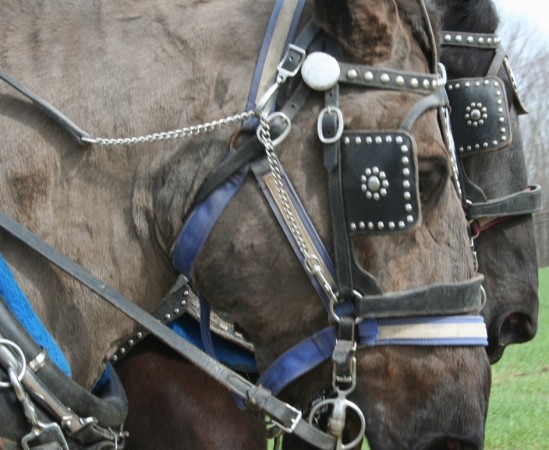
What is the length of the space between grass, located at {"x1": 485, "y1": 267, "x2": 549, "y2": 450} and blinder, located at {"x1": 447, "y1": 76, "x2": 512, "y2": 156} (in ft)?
8.44

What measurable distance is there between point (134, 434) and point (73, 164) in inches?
47.3

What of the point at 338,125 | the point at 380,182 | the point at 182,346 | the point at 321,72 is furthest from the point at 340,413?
the point at 321,72

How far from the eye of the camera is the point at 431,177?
2.29 meters

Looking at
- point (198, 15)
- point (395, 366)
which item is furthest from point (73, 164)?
point (395, 366)

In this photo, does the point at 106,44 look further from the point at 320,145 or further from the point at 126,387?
the point at 126,387

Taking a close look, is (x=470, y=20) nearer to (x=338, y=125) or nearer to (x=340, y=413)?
(x=338, y=125)

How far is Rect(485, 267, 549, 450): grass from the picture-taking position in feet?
18.7

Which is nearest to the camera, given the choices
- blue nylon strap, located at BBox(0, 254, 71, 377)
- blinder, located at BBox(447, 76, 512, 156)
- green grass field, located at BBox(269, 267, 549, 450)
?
blue nylon strap, located at BBox(0, 254, 71, 377)

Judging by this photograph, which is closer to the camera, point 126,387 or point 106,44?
point 106,44

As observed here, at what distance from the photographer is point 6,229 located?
2182 millimetres

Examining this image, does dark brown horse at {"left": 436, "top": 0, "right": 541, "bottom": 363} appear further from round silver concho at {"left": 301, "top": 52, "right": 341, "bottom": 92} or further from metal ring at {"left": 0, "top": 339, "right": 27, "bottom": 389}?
metal ring at {"left": 0, "top": 339, "right": 27, "bottom": 389}

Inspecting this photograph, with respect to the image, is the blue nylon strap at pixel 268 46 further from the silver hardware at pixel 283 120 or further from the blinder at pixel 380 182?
the blinder at pixel 380 182

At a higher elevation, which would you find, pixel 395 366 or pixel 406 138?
pixel 406 138

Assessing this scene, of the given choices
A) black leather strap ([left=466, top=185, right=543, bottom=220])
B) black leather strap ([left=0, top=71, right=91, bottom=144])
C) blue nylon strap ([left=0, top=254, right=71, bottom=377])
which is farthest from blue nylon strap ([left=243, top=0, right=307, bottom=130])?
black leather strap ([left=466, top=185, right=543, bottom=220])
